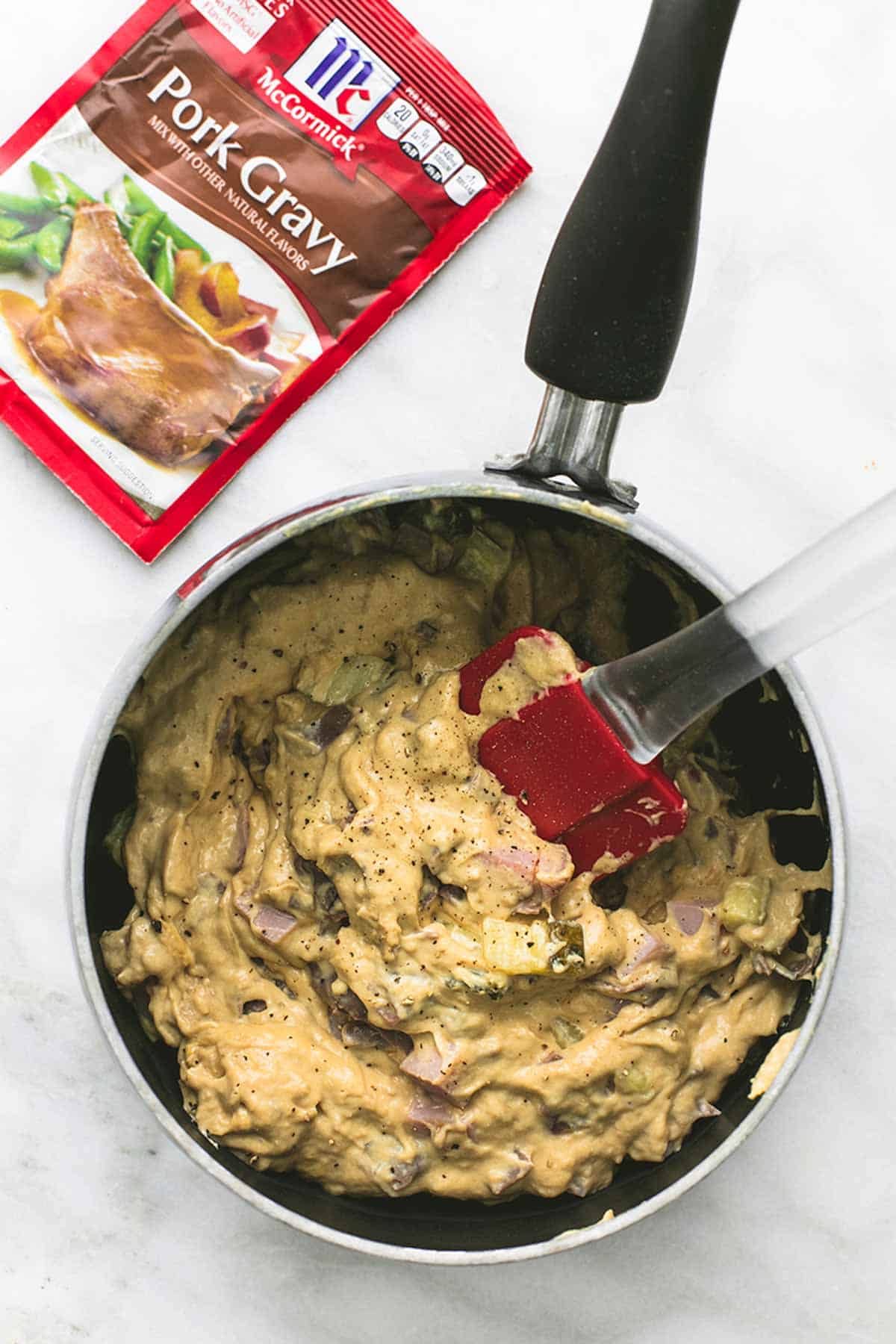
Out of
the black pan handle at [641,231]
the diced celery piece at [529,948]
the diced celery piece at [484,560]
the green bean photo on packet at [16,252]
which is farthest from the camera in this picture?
the green bean photo on packet at [16,252]

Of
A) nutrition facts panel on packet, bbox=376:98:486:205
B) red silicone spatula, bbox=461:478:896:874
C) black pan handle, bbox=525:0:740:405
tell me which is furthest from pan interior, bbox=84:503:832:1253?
nutrition facts panel on packet, bbox=376:98:486:205

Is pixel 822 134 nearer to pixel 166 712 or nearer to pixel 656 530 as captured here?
pixel 656 530

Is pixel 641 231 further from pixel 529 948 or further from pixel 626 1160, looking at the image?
pixel 626 1160

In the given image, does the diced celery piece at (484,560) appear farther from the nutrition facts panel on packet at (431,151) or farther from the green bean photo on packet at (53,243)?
the green bean photo on packet at (53,243)

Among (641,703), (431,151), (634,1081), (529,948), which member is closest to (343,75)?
(431,151)

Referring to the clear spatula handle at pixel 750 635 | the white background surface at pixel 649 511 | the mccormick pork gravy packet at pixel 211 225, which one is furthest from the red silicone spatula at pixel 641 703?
the mccormick pork gravy packet at pixel 211 225

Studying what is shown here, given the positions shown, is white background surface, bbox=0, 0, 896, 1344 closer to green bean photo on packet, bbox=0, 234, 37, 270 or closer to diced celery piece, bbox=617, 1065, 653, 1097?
green bean photo on packet, bbox=0, 234, 37, 270
